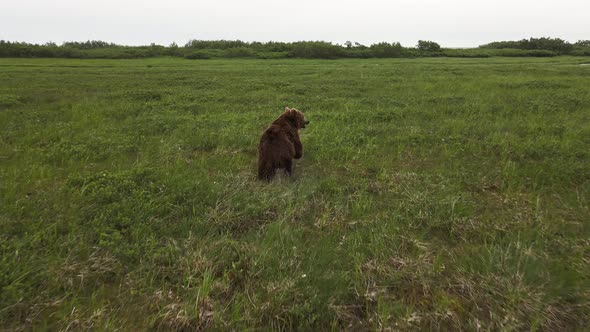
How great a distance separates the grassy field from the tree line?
36.0 meters

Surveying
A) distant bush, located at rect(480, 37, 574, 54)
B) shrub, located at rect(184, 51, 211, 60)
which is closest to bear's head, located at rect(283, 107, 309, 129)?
shrub, located at rect(184, 51, 211, 60)

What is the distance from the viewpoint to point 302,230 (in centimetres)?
345

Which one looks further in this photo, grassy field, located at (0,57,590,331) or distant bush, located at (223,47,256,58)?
distant bush, located at (223,47,256,58)

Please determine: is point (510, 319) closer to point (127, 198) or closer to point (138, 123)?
point (127, 198)

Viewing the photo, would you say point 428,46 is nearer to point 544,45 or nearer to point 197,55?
point 544,45

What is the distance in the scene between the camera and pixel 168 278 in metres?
2.75

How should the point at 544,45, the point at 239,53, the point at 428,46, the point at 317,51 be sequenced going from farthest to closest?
the point at 544,45 → the point at 428,46 → the point at 317,51 → the point at 239,53

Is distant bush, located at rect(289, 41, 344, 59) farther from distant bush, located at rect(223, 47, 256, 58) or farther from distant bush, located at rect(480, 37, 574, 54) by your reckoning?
distant bush, located at rect(480, 37, 574, 54)

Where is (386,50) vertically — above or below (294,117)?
above

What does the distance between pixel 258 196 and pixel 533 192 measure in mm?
3614

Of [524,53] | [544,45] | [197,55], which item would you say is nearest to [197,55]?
[197,55]

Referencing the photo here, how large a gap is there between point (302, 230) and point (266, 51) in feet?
139

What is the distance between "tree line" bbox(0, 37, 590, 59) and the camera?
3762 centimetres

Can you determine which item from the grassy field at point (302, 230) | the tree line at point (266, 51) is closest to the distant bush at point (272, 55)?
the tree line at point (266, 51)
